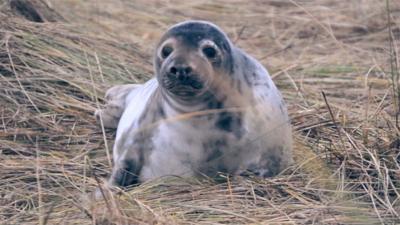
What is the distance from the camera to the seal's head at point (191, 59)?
4.21 m

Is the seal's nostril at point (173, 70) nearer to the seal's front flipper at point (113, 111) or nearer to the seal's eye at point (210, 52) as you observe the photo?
the seal's eye at point (210, 52)

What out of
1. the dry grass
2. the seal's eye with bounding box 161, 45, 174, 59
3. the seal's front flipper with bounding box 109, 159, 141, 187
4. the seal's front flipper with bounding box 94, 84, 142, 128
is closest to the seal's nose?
the seal's eye with bounding box 161, 45, 174, 59

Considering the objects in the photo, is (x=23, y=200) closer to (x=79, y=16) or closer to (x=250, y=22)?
(x=79, y=16)

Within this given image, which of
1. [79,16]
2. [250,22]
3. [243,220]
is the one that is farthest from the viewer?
[250,22]

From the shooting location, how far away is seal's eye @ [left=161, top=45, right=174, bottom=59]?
4.34 meters

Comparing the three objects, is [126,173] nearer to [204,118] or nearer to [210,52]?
[204,118]

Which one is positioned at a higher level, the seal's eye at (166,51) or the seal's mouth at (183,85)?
the seal's eye at (166,51)

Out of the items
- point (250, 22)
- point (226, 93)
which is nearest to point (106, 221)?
point (226, 93)

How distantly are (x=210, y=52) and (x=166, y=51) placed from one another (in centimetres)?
17

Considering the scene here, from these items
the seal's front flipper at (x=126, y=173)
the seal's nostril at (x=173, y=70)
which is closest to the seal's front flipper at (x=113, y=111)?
the seal's front flipper at (x=126, y=173)

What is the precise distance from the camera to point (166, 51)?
4.36 meters

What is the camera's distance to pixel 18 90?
228 inches

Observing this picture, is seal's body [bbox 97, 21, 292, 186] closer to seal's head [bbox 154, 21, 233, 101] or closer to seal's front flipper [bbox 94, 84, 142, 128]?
seal's head [bbox 154, 21, 233, 101]

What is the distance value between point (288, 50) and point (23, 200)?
3.64m
